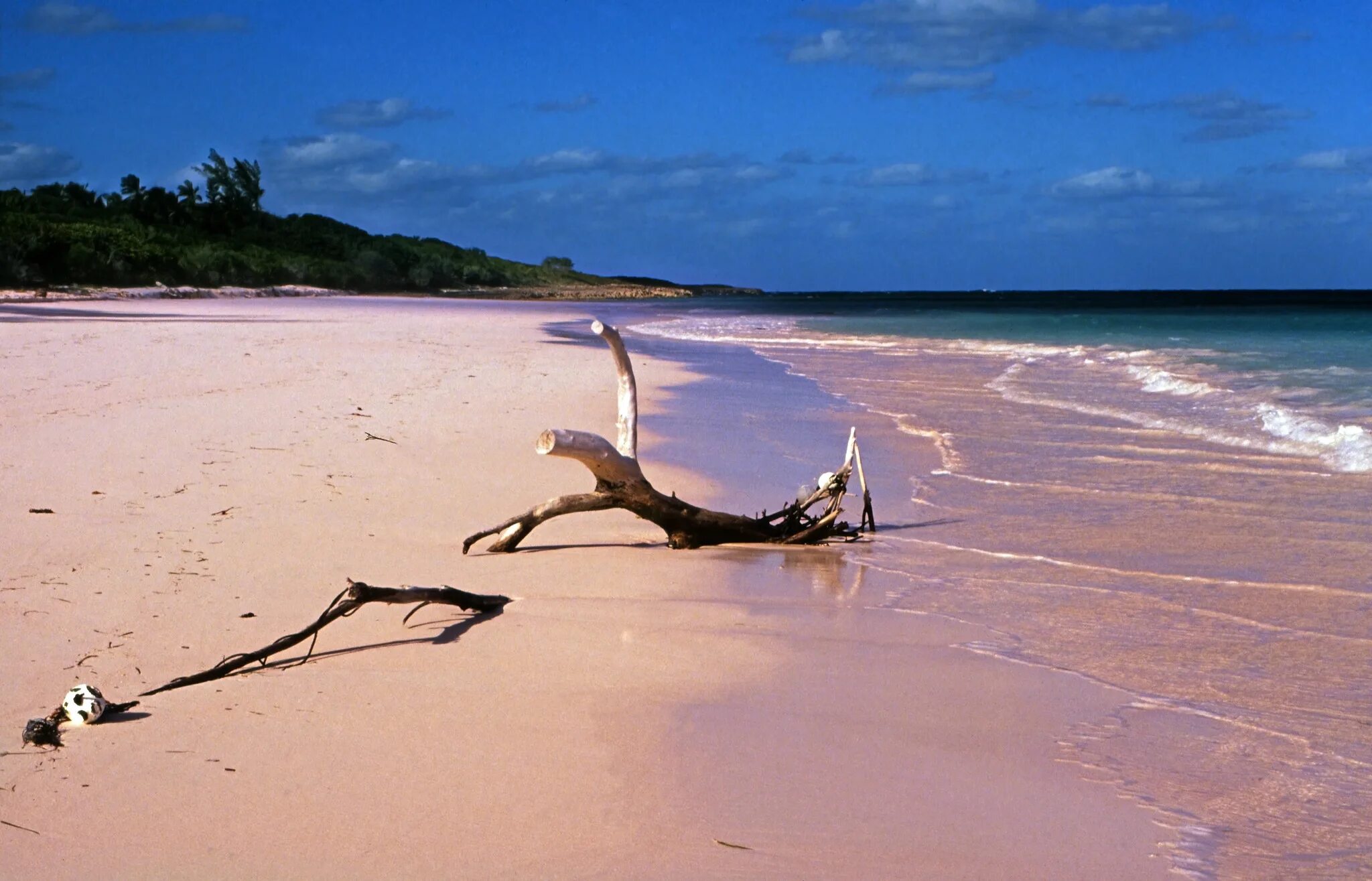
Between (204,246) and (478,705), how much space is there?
54.7 m

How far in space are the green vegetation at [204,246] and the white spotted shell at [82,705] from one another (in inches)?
1457

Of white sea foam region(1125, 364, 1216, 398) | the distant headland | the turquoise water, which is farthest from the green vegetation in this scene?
white sea foam region(1125, 364, 1216, 398)

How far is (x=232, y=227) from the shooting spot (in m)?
64.7

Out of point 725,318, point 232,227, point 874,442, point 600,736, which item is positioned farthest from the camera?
point 232,227

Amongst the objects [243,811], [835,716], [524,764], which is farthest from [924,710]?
[243,811]

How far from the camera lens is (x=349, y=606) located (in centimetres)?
396

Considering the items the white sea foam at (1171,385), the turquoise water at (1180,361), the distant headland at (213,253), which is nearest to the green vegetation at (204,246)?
the distant headland at (213,253)

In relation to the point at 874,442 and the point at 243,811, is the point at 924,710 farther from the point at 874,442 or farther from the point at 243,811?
the point at 874,442

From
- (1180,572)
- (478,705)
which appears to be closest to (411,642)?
(478,705)

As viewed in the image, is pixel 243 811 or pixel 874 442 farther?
pixel 874 442

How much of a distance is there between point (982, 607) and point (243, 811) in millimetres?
3134

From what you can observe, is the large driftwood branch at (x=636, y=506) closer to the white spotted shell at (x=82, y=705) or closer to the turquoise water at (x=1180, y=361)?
the white spotted shell at (x=82, y=705)

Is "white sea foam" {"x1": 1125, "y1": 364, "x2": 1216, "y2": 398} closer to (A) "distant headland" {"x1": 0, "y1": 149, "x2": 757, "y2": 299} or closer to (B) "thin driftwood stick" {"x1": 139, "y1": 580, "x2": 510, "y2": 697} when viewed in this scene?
(B) "thin driftwood stick" {"x1": 139, "y1": 580, "x2": 510, "y2": 697}

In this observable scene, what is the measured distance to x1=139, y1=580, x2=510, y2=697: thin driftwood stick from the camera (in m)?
3.55
